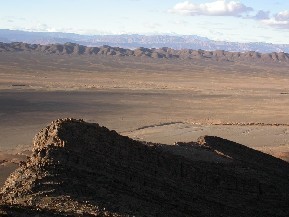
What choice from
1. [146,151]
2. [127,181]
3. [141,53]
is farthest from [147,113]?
[141,53]

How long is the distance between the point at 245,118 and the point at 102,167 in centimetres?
3074

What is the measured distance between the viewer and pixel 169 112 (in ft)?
145

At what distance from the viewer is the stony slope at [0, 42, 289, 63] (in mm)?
150750

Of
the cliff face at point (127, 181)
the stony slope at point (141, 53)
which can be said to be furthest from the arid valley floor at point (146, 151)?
the stony slope at point (141, 53)

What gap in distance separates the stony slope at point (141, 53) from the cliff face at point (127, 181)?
12760 centimetres

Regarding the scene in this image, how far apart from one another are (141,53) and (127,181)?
14281 centimetres

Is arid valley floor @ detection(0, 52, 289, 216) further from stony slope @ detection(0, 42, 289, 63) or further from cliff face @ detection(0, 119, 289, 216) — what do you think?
stony slope @ detection(0, 42, 289, 63)

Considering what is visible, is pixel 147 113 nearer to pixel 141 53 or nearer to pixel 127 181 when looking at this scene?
pixel 127 181

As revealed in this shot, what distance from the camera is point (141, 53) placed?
509 ft

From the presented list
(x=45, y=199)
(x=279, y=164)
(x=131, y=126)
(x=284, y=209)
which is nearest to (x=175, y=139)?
(x=131, y=126)

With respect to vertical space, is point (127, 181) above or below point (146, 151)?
below

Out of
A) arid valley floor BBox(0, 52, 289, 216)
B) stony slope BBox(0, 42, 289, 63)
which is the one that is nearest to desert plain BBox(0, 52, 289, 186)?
arid valley floor BBox(0, 52, 289, 216)

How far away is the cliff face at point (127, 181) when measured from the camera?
11312 millimetres

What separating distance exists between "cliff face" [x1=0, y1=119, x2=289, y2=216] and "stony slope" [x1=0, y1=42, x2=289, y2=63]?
12760cm
